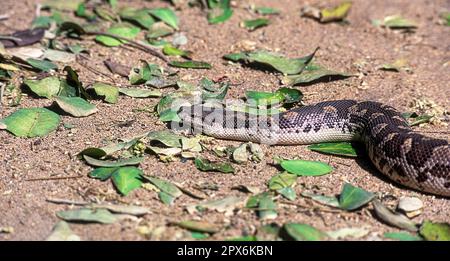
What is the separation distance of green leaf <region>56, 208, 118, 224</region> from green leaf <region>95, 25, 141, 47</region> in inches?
167

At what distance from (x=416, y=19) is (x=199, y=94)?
5.00m

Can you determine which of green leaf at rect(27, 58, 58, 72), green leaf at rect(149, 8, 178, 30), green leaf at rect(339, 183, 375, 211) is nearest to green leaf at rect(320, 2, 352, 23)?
green leaf at rect(149, 8, 178, 30)

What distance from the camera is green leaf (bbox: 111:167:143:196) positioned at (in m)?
6.48

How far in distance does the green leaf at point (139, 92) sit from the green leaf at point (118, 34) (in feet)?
4.99

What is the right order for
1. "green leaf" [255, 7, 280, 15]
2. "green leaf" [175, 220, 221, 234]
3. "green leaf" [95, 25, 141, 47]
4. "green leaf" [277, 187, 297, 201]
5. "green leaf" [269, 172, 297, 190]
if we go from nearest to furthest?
"green leaf" [175, 220, 221, 234] → "green leaf" [277, 187, 297, 201] → "green leaf" [269, 172, 297, 190] → "green leaf" [95, 25, 141, 47] → "green leaf" [255, 7, 280, 15]

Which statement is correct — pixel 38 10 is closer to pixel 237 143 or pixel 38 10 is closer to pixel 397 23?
pixel 237 143

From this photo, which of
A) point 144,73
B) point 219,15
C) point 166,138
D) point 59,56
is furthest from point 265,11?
point 166,138

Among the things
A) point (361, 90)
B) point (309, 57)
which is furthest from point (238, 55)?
point (361, 90)

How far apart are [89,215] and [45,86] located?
298cm

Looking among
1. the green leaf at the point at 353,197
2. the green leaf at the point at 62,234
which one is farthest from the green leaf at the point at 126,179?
the green leaf at the point at 353,197

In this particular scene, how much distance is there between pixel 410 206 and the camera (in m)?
6.42

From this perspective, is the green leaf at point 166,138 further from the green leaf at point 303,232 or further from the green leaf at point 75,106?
the green leaf at point 303,232

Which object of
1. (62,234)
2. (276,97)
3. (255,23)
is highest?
(255,23)

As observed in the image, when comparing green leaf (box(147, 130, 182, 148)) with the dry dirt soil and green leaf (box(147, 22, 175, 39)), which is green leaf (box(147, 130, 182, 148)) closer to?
the dry dirt soil
